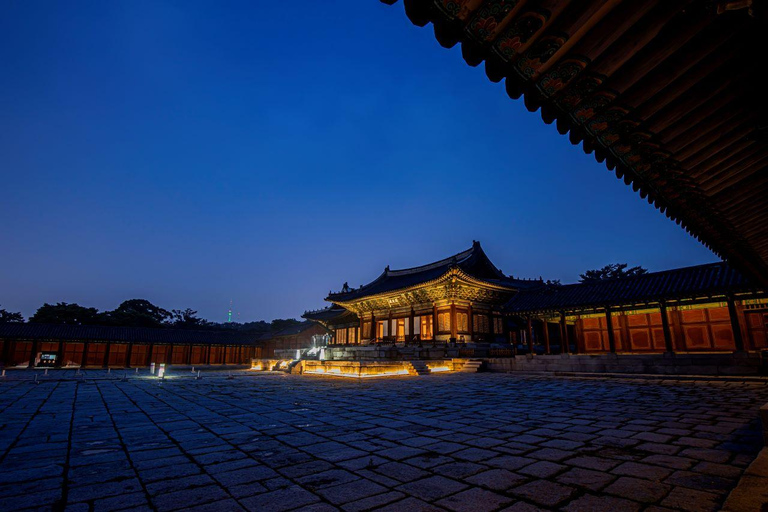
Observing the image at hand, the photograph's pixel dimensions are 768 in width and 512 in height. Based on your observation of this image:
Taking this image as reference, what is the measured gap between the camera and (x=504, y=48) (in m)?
2.18

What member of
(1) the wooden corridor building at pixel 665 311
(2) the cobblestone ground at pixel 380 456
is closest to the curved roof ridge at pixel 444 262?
(1) the wooden corridor building at pixel 665 311

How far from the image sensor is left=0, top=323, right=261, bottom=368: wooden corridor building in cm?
2559

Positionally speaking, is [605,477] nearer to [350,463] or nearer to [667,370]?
[350,463]

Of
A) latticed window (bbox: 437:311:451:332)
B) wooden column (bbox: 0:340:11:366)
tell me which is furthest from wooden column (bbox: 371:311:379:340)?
wooden column (bbox: 0:340:11:366)

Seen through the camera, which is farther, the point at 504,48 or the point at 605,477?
the point at 605,477

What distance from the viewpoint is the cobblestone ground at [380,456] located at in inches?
89.3

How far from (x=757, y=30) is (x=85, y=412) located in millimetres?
8855

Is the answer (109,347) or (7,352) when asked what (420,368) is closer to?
(109,347)

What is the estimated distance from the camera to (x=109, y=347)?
28578 millimetres

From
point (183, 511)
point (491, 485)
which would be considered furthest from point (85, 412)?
point (491, 485)

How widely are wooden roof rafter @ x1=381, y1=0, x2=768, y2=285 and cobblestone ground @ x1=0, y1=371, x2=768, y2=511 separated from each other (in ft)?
8.70

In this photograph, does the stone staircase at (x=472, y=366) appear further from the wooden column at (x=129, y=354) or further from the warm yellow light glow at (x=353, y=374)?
the wooden column at (x=129, y=354)

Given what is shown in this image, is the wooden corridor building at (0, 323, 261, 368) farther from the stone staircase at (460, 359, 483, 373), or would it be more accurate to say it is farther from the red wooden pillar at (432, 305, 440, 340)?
the stone staircase at (460, 359, 483, 373)

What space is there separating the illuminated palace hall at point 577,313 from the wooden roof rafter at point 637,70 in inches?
491
